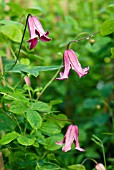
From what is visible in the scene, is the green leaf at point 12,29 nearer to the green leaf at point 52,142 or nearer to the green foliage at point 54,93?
the green foliage at point 54,93

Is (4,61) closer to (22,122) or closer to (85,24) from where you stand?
(22,122)

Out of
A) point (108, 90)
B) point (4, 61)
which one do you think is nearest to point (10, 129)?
point (4, 61)

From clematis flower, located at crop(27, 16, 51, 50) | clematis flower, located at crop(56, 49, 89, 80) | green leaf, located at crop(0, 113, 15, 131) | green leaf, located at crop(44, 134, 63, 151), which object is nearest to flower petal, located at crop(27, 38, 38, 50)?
clematis flower, located at crop(27, 16, 51, 50)

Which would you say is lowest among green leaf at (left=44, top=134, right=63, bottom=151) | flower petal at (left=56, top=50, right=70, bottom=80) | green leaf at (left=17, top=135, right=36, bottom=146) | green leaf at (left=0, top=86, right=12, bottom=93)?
green leaf at (left=44, top=134, right=63, bottom=151)

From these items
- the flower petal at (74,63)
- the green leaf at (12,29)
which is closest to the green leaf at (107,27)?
the flower petal at (74,63)

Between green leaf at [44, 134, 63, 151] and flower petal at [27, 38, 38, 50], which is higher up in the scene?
flower petal at [27, 38, 38, 50]

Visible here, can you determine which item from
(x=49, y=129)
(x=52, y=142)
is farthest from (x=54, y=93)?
(x=49, y=129)

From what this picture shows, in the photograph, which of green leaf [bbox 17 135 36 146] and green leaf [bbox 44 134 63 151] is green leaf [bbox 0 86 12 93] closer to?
green leaf [bbox 17 135 36 146]

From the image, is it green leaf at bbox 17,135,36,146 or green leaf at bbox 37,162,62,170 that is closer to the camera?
green leaf at bbox 17,135,36,146

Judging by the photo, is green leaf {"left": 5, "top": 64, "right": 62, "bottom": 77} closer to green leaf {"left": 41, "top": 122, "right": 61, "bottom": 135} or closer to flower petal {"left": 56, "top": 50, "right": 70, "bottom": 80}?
flower petal {"left": 56, "top": 50, "right": 70, "bottom": 80}
